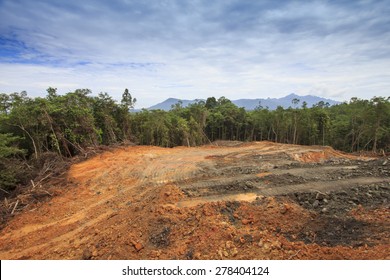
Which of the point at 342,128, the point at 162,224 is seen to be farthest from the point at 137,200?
the point at 342,128

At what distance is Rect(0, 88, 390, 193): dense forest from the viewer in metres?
12.4

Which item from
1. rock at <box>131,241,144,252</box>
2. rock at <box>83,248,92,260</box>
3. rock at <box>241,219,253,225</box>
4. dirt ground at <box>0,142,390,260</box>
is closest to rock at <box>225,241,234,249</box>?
dirt ground at <box>0,142,390,260</box>

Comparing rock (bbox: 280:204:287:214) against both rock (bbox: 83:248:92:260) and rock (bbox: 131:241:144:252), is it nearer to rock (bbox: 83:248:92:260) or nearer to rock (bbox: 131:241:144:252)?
rock (bbox: 131:241:144:252)

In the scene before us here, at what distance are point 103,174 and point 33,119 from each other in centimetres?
567

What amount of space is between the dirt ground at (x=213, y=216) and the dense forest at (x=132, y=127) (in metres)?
4.12

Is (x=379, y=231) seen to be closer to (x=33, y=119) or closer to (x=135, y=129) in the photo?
(x=33, y=119)

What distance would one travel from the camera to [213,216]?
226 inches

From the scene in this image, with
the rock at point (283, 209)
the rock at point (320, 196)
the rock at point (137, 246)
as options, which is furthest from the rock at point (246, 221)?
the rock at point (320, 196)

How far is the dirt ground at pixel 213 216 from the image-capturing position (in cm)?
450

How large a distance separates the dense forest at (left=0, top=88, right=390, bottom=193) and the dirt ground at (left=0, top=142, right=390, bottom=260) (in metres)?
4.12

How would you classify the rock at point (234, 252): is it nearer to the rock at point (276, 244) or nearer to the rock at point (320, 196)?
the rock at point (276, 244)

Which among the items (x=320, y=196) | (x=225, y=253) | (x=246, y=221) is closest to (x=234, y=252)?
(x=225, y=253)

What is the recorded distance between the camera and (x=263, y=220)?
17.8ft

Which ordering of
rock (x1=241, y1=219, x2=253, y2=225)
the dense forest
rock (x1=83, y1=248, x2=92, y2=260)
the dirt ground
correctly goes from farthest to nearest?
the dense forest < rock (x1=241, y1=219, x2=253, y2=225) < rock (x1=83, y1=248, x2=92, y2=260) < the dirt ground
